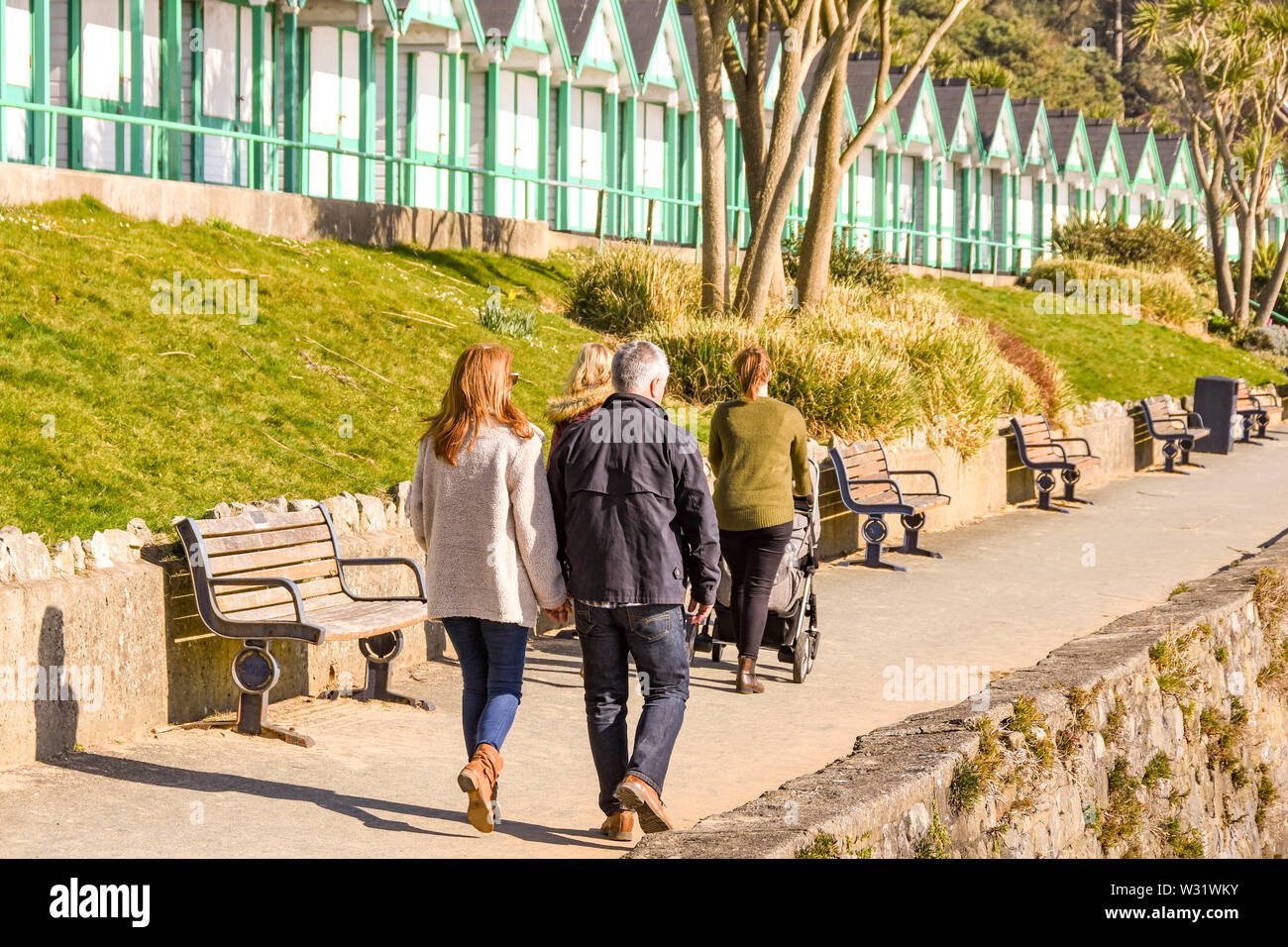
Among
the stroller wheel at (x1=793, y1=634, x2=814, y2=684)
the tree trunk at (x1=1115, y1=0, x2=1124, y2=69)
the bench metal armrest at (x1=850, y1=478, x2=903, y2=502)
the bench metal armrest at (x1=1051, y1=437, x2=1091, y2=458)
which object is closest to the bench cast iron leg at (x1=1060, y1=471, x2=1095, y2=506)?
the bench metal armrest at (x1=1051, y1=437, x2=1091, y2=458)

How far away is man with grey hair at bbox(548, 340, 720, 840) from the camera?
6074 mm

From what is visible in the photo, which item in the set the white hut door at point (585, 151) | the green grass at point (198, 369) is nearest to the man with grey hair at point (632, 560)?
the green grass at point (198, 369)

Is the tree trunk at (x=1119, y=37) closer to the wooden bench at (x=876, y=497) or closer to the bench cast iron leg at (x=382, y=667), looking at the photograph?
the wooden bench at (x=876, y=497)

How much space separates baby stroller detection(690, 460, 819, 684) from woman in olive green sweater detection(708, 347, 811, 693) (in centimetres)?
10

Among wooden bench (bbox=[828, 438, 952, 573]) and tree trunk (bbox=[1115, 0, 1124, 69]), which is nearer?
wooden bench (bbox=[828, 438, 952, 573])

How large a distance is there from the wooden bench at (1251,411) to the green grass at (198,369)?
493 inches

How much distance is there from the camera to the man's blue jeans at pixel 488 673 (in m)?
6.22

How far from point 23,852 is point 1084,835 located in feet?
16.5

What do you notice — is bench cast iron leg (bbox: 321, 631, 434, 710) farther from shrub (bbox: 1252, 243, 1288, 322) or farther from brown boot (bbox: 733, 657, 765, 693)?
shrub (bbox: 1252, 243, 1288, 322)

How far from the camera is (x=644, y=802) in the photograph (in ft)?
19.5

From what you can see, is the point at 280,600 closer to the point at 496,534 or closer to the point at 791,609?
the point at 496,534

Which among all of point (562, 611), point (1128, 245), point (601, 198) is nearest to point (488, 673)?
point (562, 611)
